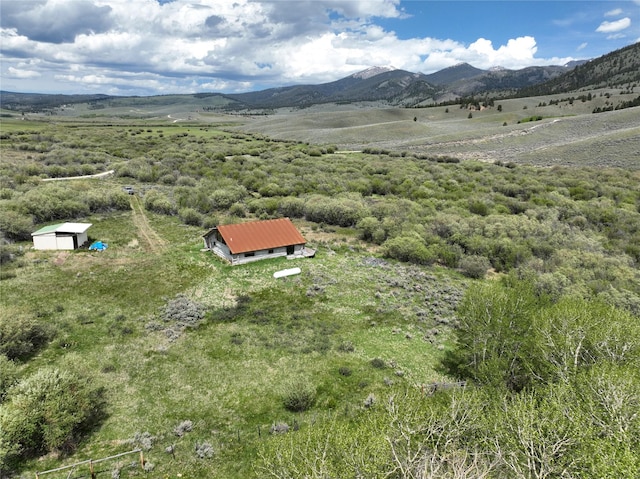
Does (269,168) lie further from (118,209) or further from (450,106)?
(450,106)

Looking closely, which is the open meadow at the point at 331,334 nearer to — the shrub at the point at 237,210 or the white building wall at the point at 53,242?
the shrub at the point at 237,210

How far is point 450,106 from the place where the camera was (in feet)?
541

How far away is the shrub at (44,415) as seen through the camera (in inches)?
524

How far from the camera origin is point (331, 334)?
2302cm

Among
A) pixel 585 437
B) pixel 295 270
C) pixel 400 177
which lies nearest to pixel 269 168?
pixel 400 177

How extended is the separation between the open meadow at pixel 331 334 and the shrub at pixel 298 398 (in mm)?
112

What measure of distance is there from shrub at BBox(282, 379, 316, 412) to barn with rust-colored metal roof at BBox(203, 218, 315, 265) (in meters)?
15.9

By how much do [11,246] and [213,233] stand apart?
16.9 m

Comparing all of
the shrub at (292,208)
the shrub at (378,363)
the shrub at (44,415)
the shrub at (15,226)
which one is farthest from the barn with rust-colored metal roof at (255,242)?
the shrub at (15,226)

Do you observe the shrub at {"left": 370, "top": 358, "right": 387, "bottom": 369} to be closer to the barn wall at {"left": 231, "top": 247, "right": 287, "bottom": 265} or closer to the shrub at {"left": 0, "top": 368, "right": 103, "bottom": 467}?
the shrub at {"left": 0, "top": 368, "right": 103, "bottom": 467}

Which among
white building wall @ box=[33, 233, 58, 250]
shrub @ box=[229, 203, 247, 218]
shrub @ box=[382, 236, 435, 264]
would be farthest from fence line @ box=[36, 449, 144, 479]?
shrub @ box=[229, 203, 247, 218]

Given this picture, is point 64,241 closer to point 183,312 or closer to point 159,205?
point 159,205

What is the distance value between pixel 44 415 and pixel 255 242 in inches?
787

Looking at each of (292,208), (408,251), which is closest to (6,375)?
(408,251)
